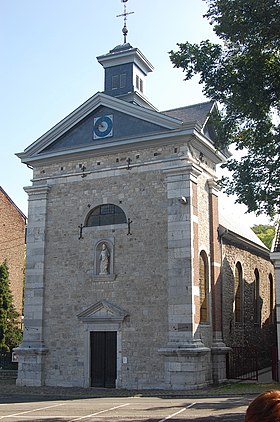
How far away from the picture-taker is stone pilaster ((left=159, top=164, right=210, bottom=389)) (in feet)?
62.2

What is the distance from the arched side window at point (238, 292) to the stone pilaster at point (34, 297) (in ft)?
27.5

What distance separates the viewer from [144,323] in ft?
65.7

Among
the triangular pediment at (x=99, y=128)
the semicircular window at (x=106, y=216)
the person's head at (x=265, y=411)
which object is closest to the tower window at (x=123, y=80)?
the triangular pediment at (x=99, y=128)

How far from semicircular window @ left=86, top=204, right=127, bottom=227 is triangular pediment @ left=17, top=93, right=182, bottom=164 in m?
2.35

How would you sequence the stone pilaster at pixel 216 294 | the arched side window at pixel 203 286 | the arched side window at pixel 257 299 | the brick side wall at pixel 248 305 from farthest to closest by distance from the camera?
the arched side window at pixel 257 299, the brick side wall at pixel 248 305, the arched side window at pixel 203 286, the stone pilaster at pixel 216 294

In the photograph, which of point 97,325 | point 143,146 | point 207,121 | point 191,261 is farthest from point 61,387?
point 207,121

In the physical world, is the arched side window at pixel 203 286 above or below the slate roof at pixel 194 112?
below

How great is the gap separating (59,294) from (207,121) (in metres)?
9.10

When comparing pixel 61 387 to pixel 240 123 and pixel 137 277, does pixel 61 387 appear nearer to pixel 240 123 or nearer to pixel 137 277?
pixel 137 277

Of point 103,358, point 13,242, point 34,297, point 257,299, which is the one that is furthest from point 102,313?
point 13,242

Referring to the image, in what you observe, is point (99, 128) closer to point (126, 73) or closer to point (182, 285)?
point (126, 73)

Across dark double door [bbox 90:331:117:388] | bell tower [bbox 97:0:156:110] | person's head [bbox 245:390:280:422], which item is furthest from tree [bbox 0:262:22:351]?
person's head [bbox 245:390:280:422]

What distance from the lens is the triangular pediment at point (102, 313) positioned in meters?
20.4

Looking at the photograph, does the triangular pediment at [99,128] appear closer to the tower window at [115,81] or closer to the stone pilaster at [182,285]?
the stone pilaster at [182,285]
